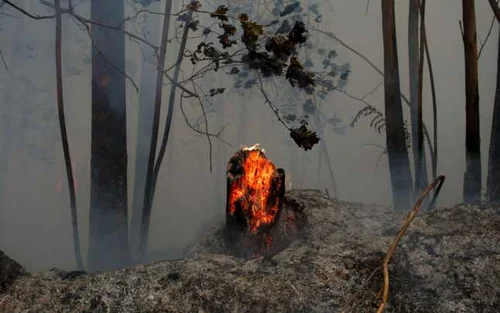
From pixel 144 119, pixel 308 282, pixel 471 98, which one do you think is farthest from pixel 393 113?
pixel 144 119

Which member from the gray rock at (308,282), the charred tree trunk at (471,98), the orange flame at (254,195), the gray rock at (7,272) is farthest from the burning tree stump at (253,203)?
the charred tree trunk at (471,98)

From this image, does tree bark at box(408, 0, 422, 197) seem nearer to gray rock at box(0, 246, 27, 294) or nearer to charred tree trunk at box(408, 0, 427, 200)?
charred tree trunk at box(408, 0, 427, 200)

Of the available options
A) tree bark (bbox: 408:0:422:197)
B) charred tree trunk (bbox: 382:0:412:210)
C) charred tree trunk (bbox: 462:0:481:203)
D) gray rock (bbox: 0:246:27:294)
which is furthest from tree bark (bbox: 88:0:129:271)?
charred tree trunk (bbox: 462:0:481:203)

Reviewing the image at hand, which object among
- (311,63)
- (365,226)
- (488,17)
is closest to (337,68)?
(311,63)

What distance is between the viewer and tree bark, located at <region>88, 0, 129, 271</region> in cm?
314

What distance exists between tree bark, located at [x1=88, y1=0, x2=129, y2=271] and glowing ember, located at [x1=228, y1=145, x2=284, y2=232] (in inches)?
52.5

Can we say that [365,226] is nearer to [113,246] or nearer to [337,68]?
[113,246]

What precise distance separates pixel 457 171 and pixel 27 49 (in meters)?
4.09

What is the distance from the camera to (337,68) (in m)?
4.52

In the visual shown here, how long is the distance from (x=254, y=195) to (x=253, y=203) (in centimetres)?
3

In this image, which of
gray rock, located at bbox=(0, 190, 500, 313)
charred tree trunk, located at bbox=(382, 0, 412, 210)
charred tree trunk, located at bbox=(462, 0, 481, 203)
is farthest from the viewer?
charred tree trunk, located at bbox=(382, 0, 412, 210)

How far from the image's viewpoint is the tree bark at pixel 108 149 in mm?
3143

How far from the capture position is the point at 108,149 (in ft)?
10.3

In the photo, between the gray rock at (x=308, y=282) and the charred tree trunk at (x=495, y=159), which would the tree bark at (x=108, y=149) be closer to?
the gray rock at (x=308, y=282)
